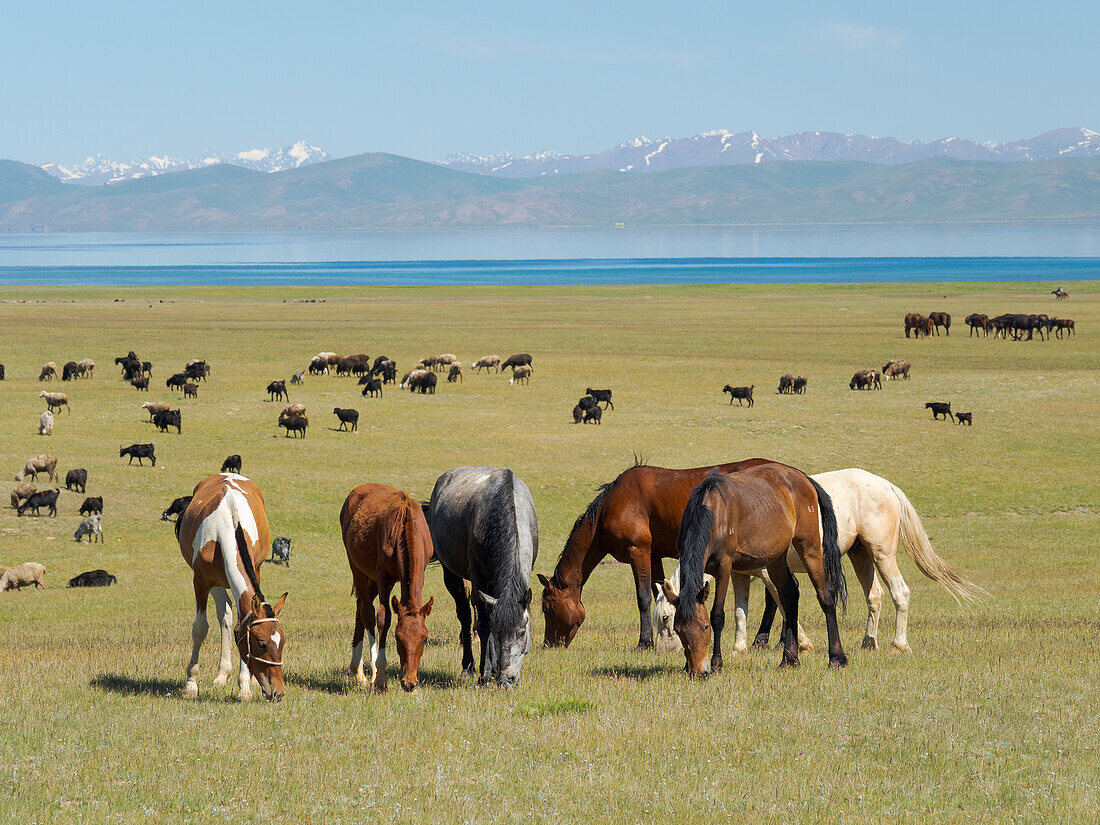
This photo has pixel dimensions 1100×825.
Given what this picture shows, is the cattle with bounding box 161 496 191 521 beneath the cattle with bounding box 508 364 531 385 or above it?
beneath

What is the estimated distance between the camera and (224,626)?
1189cm

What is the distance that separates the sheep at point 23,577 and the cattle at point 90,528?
9.95 feet

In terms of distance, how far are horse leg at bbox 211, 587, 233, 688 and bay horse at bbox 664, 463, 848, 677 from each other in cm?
486

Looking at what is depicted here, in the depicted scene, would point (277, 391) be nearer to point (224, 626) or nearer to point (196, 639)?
point (224, 626)

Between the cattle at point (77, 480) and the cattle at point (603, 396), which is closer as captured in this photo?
the cattle at point (77, 480)

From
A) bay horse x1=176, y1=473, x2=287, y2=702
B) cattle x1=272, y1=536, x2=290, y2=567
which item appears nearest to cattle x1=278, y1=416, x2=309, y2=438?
cattle x1=272, y1=536, x2=290, y2=567

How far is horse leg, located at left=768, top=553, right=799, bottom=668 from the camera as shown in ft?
41.9

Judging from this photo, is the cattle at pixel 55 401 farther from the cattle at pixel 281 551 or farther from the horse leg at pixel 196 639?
the horse leg at pixel 196 639

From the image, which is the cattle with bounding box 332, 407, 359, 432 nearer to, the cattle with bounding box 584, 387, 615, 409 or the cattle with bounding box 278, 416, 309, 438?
the cattle with bounding box 278, 416, 309, 438

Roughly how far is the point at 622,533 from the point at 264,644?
4886mm

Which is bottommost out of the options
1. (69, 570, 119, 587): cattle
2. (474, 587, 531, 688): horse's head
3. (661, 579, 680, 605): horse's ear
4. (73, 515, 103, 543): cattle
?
(69, 570, 119, 587): cattle

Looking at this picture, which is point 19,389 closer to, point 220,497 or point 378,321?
point 220,497

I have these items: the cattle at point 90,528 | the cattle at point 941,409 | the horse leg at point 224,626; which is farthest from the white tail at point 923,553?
the cattle at point 941,409

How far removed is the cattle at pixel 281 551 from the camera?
84.7 ft
